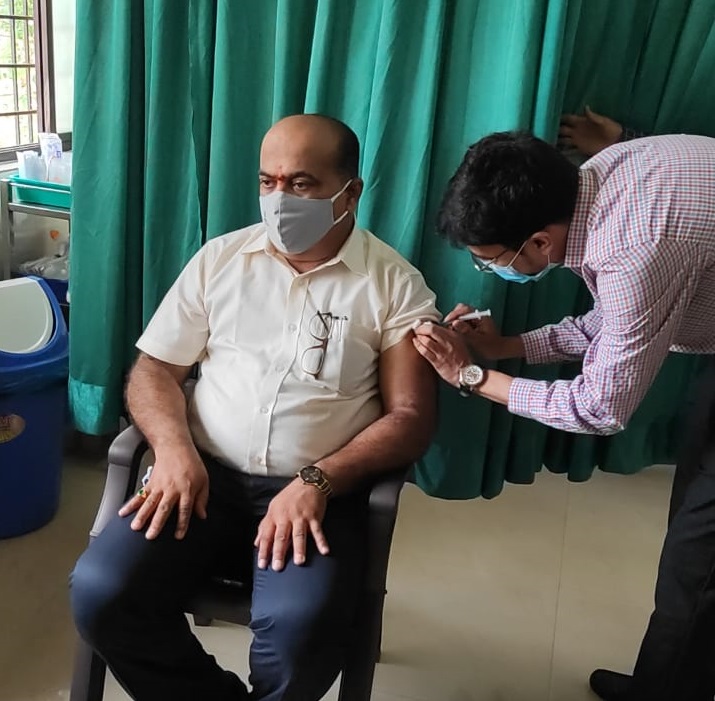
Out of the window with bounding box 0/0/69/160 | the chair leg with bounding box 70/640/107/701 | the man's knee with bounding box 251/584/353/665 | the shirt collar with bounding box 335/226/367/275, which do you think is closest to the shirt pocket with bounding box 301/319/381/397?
the shirt collar with bounding box 335/226/367/275

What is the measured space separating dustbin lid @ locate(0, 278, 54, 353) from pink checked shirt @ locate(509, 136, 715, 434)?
140 centimetres

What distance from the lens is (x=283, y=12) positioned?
1.99 meters

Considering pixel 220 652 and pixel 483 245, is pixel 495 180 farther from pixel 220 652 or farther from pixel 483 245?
pixel 220 652

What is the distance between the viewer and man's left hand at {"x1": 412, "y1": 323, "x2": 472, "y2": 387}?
1714 millimetres

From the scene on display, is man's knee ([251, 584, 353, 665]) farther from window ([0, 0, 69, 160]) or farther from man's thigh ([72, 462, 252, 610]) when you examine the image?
window ([0, 0, 69, 160])

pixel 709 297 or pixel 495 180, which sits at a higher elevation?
pixel 495 180

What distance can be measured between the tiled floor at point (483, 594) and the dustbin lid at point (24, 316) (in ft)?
1.69

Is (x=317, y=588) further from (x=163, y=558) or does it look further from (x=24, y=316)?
(x=24, y=316)

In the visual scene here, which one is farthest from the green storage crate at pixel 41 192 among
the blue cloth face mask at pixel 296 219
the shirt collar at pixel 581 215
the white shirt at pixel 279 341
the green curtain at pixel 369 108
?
the shirt collar at pixel 581 215

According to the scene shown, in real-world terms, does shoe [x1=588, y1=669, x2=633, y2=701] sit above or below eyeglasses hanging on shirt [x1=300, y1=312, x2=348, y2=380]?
below

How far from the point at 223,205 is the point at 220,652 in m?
1.11

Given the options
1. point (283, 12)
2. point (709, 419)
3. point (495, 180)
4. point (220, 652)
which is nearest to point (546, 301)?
point (709, 419)

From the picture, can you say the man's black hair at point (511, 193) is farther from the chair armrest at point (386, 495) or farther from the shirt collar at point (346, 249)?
the chair armrest at point (386, 495)

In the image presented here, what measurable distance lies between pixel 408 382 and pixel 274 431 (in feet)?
0.97
